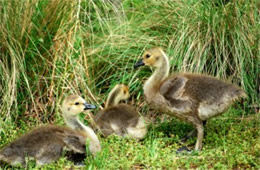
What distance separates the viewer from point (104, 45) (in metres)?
8.16

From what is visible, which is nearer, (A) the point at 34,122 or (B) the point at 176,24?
(A) the point at 34,122

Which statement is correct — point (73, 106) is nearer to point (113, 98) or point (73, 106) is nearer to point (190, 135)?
point (113, 98)

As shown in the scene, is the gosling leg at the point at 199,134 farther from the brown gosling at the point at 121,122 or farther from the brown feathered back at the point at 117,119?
the brown feathered back at the point at 117,119

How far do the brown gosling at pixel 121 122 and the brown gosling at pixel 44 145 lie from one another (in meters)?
0.79

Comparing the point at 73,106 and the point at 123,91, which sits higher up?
the point at 73,106

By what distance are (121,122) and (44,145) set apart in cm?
128

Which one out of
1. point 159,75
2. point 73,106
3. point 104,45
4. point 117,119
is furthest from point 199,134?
point 104,45

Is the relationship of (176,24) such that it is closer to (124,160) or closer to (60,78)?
(60,78)

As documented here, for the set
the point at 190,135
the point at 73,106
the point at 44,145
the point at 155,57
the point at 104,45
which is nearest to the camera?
the point at 44,145

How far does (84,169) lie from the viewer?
6062 millimetres

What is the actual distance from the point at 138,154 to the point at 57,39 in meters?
1.71

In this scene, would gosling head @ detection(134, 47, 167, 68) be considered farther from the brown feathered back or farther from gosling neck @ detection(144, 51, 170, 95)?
the brown feathered back

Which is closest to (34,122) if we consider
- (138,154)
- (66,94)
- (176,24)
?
(66,94)

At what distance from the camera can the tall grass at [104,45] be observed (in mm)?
7316
